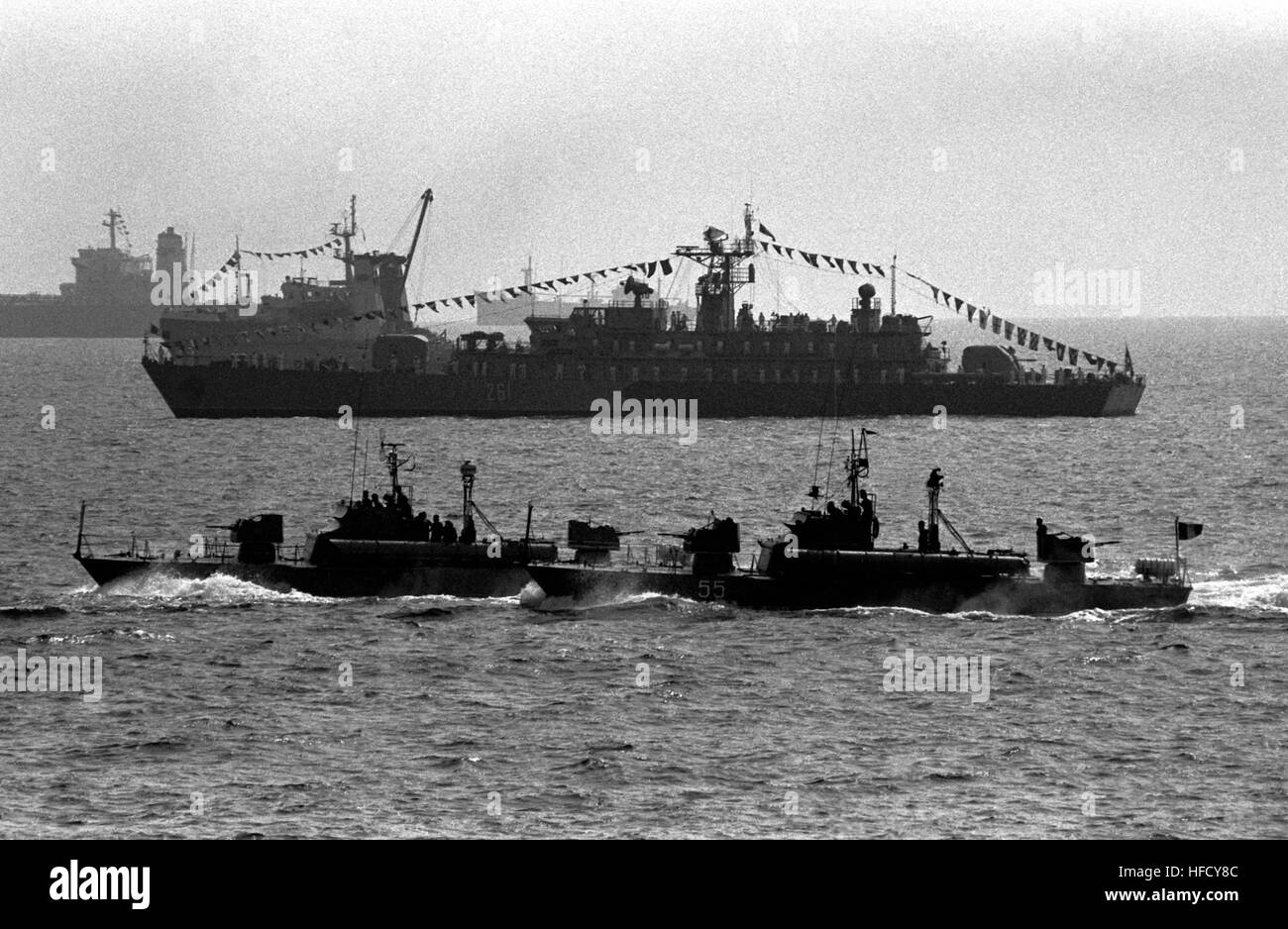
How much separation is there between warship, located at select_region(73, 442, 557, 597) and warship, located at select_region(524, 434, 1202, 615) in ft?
6.77

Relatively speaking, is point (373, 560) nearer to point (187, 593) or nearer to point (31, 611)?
point (187, 593)

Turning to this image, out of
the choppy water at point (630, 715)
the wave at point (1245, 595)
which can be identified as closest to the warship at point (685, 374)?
the choppy water at point (630, 715)

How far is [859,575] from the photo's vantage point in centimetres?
5734

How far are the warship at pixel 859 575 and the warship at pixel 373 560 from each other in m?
2.06

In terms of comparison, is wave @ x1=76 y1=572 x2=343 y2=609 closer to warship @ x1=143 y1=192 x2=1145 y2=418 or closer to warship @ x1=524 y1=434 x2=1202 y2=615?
warship @ x1=524 y1=434 x2=1202 y2=615

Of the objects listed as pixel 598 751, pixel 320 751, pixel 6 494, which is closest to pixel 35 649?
pixel 320 751

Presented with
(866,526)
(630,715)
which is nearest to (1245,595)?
(866,526)

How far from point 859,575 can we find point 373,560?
50.4 ft

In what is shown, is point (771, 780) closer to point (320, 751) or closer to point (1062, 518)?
point (320, 751)

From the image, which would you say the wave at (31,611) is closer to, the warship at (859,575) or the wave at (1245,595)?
the warship at (859,575)

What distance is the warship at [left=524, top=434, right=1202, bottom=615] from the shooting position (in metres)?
56.6
